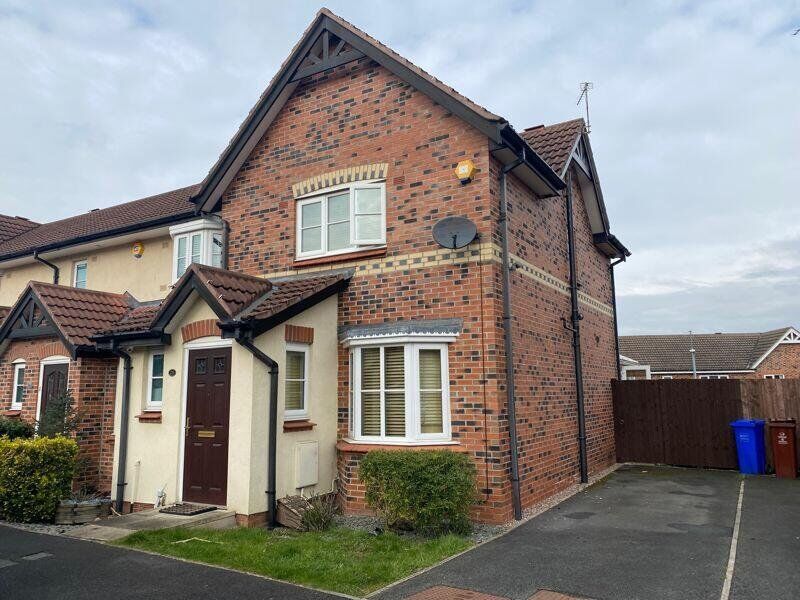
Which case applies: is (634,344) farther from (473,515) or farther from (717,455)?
(473,515)

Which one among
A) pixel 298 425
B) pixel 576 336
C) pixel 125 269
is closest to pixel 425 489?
pixel 298 425

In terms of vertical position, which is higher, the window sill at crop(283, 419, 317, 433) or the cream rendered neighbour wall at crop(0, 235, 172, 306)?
the cream rendered neighbour wall at crop(0, 235, 172, 306)

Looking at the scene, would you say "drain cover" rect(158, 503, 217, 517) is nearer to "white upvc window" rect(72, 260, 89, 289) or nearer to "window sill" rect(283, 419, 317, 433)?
"window sill" rect(283, 419, 317, 433)

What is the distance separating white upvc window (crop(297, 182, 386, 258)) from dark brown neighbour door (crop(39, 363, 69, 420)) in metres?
5.40

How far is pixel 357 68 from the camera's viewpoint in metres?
10.7

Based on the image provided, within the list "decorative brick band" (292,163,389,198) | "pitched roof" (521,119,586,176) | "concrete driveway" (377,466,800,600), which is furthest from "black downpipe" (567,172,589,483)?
"decorative brick band" (292,163,389,198)

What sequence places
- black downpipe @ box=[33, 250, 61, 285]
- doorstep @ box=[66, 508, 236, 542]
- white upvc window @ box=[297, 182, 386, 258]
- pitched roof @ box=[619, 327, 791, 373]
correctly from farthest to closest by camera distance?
pitched roof @ box=[619, 327, 791, 373], black downpipe @ box=[33, 250, 61, 285], white upvc window @ box=[297, 182, 386, 258], doorstep @ box=[66, 508, 236, 542]

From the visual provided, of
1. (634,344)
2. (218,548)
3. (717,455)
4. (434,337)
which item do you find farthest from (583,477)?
(634,344)

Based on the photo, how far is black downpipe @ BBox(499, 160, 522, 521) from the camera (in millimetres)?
8695

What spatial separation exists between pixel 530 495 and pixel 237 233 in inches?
287

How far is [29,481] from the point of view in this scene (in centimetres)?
887

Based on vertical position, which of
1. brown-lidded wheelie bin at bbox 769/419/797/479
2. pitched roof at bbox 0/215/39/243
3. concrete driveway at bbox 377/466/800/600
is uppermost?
pitched roof at bbox 0/215/39/243

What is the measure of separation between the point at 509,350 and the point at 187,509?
5393 mm

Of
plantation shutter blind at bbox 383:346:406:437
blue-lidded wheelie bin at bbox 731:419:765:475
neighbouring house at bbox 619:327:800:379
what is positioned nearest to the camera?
plantation shutter blind at bbox 383:346:406:437
